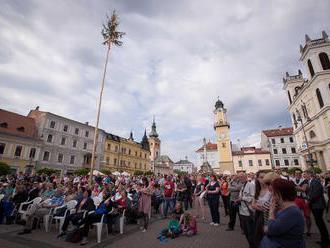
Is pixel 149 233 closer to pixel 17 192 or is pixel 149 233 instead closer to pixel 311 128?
pixel 17 192

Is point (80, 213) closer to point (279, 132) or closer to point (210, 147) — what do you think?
point (279, 132)

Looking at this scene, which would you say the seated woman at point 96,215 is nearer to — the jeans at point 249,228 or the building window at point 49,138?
the jeans at point 249,228

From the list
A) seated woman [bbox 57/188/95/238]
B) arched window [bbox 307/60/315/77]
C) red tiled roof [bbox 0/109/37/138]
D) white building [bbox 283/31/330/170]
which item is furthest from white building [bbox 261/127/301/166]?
seated woman [bbox 57/188/95/238]

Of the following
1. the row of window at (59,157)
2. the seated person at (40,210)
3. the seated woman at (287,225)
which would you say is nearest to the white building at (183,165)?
the row of window at (59,157)

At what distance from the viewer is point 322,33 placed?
33.8m

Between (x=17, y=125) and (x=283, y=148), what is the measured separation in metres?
72.6

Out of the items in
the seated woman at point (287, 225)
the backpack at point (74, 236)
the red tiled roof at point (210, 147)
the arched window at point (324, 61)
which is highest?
the arched window at point (324, 61)

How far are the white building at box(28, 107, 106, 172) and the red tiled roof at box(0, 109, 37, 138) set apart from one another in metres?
1.20

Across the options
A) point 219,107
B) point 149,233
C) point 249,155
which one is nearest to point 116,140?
point 219,107

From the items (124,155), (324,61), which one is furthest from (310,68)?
(124,155)

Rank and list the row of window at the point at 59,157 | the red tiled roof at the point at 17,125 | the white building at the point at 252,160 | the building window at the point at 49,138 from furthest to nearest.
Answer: the white building at the point at 252,160 < the building window at the point at 49,138 < the row of window at the point at 59,157 < the red tiled roof at the point at 17,125

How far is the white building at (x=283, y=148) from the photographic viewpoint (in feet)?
200

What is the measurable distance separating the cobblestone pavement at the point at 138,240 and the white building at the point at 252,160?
63.2 meters

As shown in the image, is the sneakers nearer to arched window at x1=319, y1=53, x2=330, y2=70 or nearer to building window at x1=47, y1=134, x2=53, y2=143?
building window at x1=47, y1=134, x2=53, y2=143
